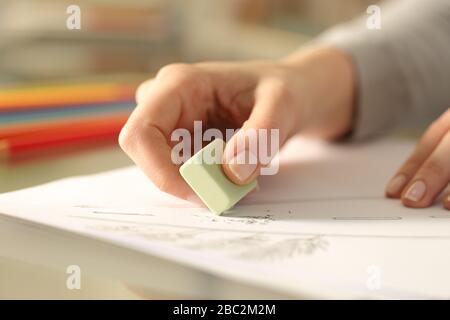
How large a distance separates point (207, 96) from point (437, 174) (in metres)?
0.20

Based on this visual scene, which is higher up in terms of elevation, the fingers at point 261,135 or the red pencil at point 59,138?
the red pencil at point 59,138

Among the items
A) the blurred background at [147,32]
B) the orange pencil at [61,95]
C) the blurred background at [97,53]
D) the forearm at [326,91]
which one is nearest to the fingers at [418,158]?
the forearm at [326,91]

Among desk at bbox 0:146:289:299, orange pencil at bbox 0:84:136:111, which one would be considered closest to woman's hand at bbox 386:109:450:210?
desk at bbox 0:146:289:299

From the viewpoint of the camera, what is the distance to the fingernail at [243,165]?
1.31ft

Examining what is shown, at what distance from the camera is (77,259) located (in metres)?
0.35

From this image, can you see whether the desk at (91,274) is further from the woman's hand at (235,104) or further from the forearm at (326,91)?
the forearm at (326,91)

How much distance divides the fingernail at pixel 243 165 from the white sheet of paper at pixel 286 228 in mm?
32

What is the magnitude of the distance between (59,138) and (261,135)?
283mm

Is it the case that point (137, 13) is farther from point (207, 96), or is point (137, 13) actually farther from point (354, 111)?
point (207, 96)

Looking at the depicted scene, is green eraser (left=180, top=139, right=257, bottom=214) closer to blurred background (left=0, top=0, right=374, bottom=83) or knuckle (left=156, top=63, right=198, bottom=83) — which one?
knuckle (left=156, top=63, right=198, bottom=83)

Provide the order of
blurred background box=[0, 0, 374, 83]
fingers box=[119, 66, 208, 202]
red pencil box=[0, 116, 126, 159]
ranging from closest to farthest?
fingers box=[119, 66, 208, 202] < red pencil box=[0, 116, 126, 159] < blurred background box=[0, 0, 374, 83]

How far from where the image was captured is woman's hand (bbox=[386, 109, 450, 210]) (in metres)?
0.46

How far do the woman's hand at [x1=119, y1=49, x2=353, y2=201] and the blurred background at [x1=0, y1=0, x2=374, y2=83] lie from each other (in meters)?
0.57
